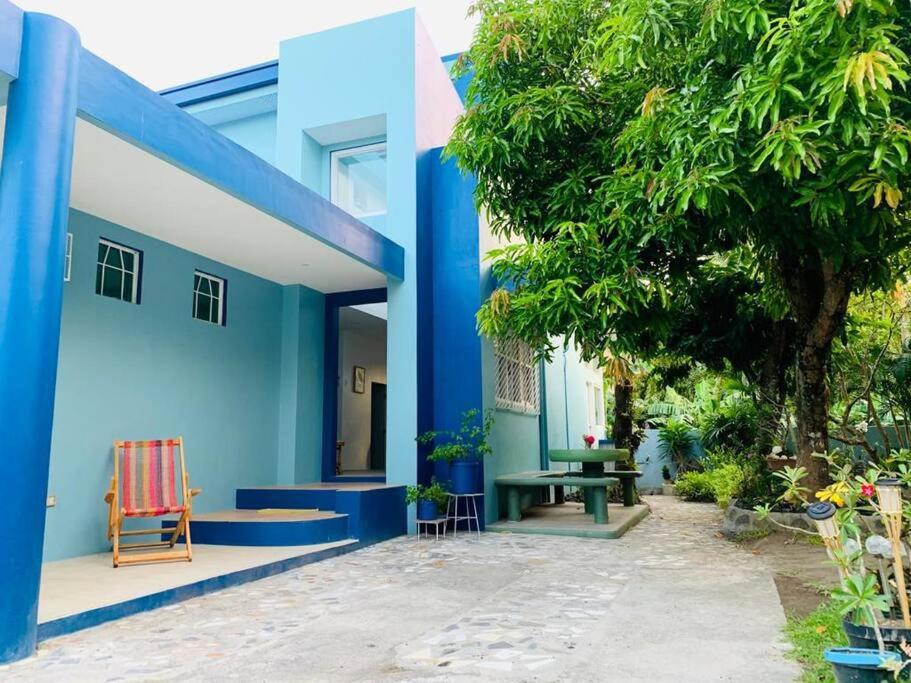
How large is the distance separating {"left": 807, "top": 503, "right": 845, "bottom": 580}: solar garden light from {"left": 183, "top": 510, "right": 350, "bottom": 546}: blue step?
15.5 feet

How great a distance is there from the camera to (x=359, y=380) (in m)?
12.0

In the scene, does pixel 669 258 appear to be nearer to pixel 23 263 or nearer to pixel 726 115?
pixel 726 115

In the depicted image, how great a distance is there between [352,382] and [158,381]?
16.4 feet

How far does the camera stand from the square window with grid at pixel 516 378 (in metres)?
9.70

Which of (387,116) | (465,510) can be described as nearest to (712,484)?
(465,510)

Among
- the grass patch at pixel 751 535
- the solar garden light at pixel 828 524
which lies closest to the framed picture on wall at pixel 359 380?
the grass patch at pixel 751 535

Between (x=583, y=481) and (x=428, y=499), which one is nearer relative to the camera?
(x=428, y=499)

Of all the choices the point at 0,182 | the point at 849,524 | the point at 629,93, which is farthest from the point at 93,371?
the point at 849,524

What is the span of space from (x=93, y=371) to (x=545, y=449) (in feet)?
28.1

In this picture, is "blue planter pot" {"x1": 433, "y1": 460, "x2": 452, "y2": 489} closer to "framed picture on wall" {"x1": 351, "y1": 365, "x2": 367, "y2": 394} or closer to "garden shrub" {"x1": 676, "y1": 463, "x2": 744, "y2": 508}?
"framed picture on wall" {"x1": 351, "y1": 365, "x2": 367, "y2": 394}

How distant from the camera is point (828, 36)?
3689mm

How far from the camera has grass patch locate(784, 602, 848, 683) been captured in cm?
301

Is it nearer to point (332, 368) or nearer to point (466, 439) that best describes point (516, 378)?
point (466, 439)

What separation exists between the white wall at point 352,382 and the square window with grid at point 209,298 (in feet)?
10.2
